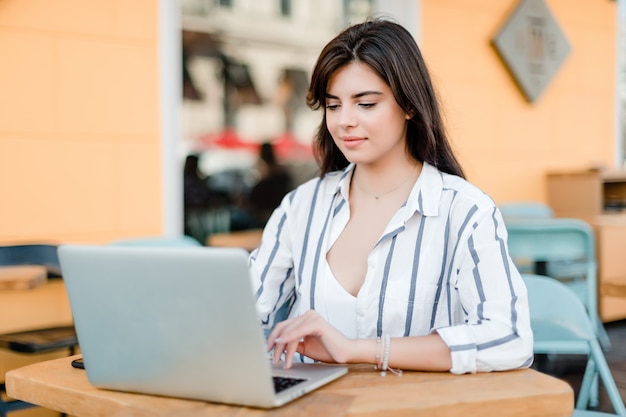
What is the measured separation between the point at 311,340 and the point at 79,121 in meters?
2.57

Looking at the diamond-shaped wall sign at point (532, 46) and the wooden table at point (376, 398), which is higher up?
the diamond-shaped wall sign at point (532, 46)

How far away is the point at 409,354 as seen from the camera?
138cm

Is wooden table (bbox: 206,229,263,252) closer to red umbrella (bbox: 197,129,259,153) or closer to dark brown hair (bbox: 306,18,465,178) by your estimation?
dark brown hair (bbox: 306,18,465,178)

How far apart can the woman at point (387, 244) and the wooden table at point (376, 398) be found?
0.07 meters

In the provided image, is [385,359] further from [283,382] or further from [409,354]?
[283,382]

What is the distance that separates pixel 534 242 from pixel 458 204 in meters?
2.32

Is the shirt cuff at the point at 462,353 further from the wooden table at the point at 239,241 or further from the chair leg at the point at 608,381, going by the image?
the wooden table at the point at 239,241

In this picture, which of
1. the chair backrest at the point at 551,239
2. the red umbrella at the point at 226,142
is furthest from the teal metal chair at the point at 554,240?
the red umbrella at the point at 226,142

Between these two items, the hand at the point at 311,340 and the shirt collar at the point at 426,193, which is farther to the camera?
the shirt collar at the point at 426,193

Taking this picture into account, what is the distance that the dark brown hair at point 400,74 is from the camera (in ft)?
5.30

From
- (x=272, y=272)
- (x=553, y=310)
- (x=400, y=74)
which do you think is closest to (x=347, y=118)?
(x=400, y=74)

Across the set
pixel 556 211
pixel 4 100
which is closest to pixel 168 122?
pixel 4 100

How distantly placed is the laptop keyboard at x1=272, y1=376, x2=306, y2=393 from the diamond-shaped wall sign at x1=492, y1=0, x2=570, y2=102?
184 inches

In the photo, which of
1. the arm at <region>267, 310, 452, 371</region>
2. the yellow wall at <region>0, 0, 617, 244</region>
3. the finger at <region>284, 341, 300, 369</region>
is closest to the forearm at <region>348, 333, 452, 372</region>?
the arm at <region>267, 310, 452, 371</region>
